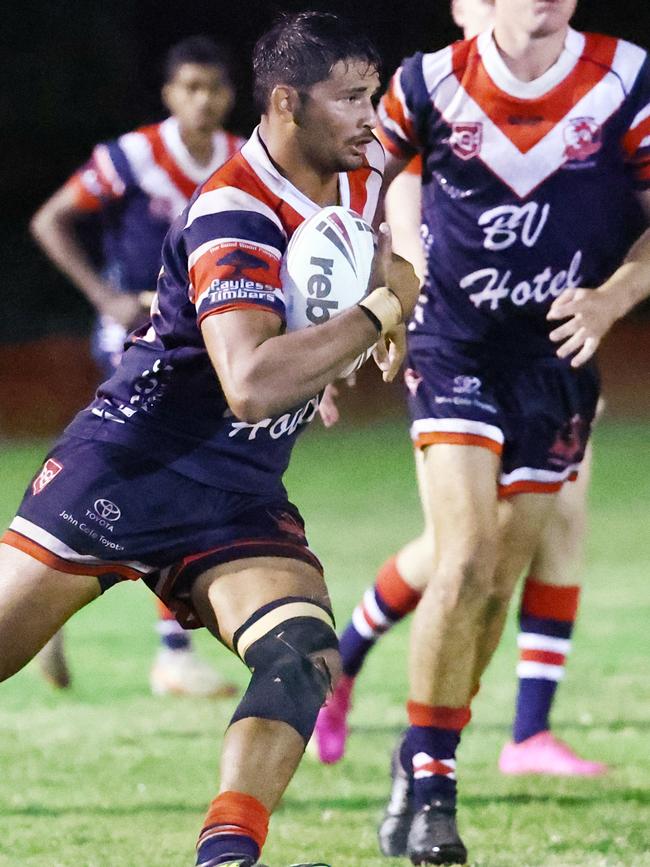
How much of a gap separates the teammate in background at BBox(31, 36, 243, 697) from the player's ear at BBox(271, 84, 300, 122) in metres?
3.04

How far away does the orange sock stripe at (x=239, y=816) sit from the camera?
318cm

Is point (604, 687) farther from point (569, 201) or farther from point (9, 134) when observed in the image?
point (9, 134)

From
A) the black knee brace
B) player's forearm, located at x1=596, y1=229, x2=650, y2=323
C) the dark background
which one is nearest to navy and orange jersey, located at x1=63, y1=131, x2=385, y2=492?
the black knee brace

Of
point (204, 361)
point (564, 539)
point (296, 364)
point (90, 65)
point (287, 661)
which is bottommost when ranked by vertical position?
point (564, 539)

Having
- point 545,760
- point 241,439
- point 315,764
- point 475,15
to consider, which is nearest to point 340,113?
point 241,439

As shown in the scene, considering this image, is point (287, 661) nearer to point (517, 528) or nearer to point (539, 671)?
point (517, 528)

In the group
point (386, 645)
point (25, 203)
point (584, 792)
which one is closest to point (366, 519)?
point (386, 645)

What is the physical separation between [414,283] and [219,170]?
467 mm

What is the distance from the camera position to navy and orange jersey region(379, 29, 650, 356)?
438 cm

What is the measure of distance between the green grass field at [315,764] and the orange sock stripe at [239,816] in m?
0.82

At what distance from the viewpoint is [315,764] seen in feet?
16.9

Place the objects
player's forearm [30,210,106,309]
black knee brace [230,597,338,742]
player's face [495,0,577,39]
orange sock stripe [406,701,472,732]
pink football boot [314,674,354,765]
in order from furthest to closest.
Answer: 1. player's forearm [30,210,106,309]
2. pink football boot [314,674,354,765]
3. player's face [495,0,577,39]
4. orange sock stripe [406,701,472,732]
5. black knee brace [230,597,338,742]

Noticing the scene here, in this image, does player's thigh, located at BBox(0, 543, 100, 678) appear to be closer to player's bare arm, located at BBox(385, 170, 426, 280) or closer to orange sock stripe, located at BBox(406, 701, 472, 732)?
orange sock stripe, located at BBox(406, 701, 472, 732)

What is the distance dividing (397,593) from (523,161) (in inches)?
57.3
